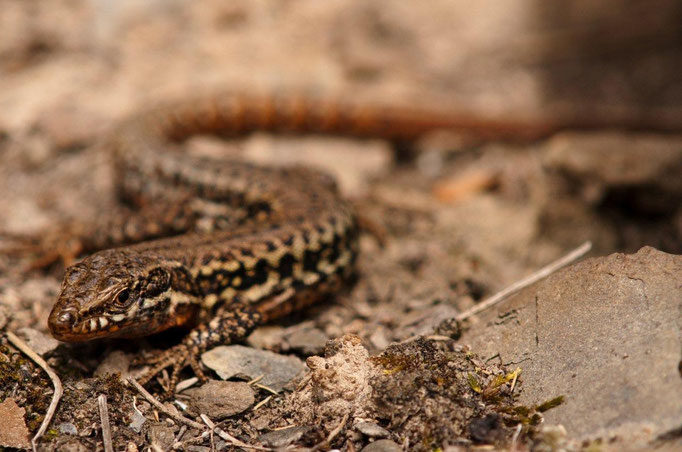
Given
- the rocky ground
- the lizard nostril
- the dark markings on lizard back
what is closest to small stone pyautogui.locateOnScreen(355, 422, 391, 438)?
the rocky ground

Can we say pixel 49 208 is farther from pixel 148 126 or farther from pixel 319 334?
pixel 319 334

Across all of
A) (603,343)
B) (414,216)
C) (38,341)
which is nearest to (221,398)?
(38,341)

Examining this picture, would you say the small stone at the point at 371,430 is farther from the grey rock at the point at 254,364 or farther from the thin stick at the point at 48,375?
the thin stick at the point at 48,375

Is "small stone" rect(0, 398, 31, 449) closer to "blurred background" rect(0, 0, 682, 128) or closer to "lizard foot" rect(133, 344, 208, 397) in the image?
"lizard foot" rect(133, 344, 208, 397)


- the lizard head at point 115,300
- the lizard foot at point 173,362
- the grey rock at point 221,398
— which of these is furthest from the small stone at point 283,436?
the lizard head at point 115,300

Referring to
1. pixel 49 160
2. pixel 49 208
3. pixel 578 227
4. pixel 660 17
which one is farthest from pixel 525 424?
pixel 660 17
